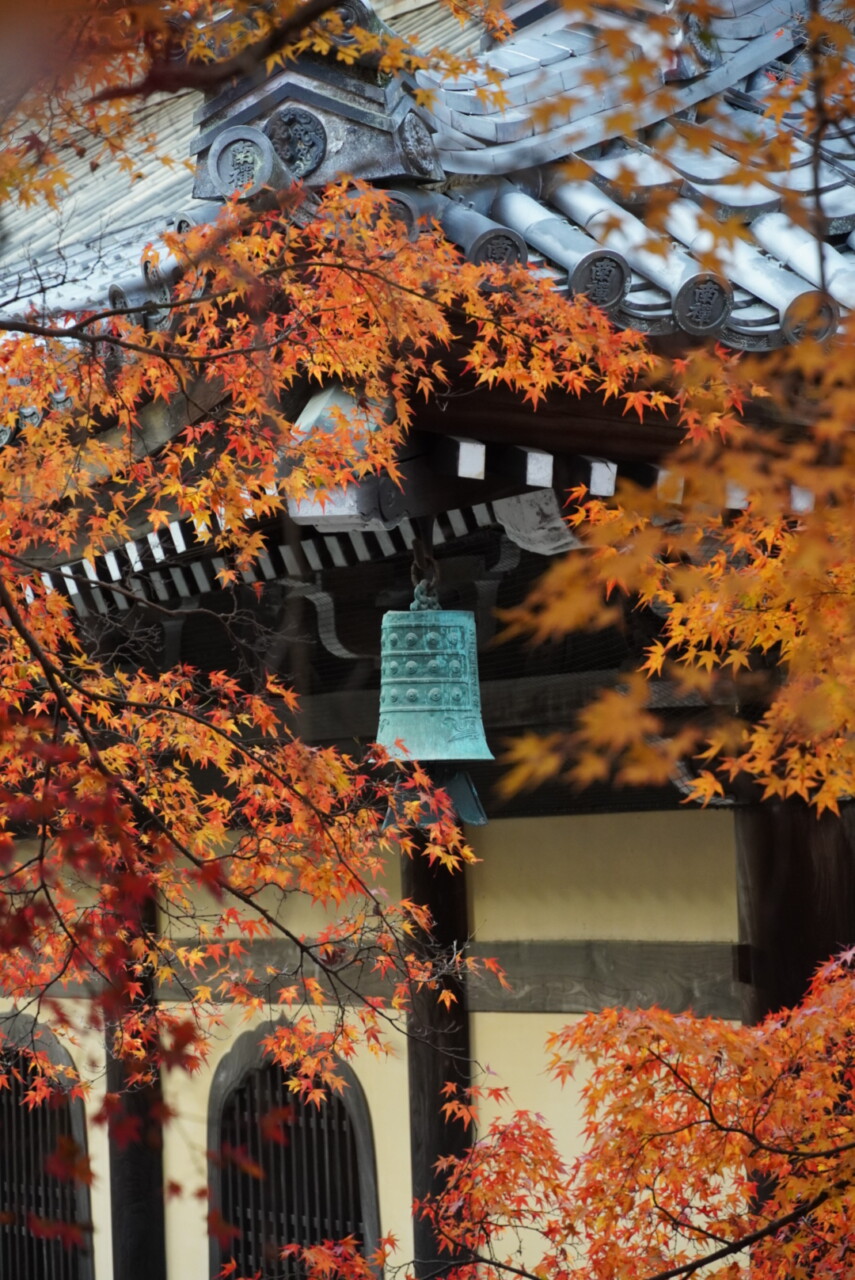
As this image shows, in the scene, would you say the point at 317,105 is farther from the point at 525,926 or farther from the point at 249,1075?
the point at 249,1075

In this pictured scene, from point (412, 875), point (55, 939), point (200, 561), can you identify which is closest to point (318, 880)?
point (55, 939)

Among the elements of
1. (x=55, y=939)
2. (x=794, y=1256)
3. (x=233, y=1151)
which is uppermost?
(x=55, y=939)

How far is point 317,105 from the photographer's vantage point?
12.9ft

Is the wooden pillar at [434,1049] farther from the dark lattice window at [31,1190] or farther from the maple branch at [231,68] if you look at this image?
the maple branch at [231,68]

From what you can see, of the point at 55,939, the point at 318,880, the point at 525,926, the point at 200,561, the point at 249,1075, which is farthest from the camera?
A: the point at 249,1075

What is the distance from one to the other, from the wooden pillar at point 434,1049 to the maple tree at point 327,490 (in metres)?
1.28

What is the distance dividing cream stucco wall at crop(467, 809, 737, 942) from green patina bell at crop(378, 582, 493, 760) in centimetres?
125

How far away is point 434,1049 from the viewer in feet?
19.5

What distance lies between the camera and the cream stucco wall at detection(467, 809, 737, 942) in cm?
530

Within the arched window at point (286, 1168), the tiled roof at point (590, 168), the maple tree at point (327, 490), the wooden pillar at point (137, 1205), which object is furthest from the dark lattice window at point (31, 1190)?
the tiled roof at point (590, 168)

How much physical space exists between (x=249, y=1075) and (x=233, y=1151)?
4614mm

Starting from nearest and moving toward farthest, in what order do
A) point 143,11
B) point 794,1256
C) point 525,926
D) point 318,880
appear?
1. point 143,11
2. point 794,1256
3. point 318,880
4. point 525,926

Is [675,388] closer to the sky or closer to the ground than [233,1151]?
closer to the sky

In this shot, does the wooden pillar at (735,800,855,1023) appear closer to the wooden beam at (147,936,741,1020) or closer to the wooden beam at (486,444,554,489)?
the wooden beam at (147,936,741,1020)
